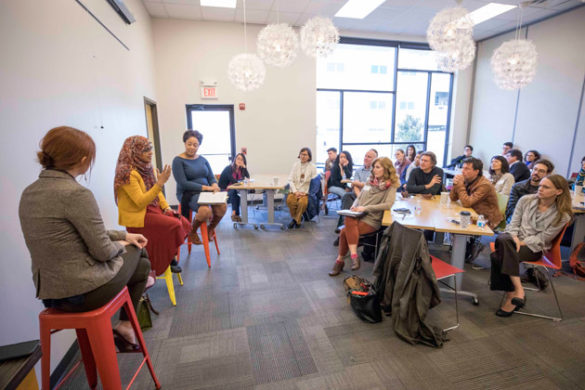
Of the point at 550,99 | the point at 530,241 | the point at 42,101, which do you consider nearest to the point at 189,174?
the point at 42,101

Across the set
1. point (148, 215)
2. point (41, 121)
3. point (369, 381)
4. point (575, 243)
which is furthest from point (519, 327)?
point (41, 121)

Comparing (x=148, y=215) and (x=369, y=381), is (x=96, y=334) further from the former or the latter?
(x=369, y=381)

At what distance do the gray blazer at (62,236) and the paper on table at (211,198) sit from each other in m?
1.96

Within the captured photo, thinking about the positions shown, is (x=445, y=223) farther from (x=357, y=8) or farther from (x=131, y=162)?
(x=357, y=8)

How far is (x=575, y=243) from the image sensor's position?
3609 mm

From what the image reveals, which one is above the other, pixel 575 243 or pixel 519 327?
pixel 575 243

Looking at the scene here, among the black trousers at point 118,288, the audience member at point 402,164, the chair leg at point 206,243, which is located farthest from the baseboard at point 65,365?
the audience member at point 402,164

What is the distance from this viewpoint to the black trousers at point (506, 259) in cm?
258

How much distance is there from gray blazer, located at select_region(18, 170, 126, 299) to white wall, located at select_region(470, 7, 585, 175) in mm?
7404

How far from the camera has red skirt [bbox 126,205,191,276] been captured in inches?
98.1

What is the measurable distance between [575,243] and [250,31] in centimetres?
A: 627

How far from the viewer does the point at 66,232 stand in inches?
50.1

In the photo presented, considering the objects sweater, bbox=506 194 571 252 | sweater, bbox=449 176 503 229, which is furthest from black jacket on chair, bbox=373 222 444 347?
sweater, bbox=449 176 503 229

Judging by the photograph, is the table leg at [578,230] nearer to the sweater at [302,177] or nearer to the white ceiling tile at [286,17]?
the sweater at [302,177]
